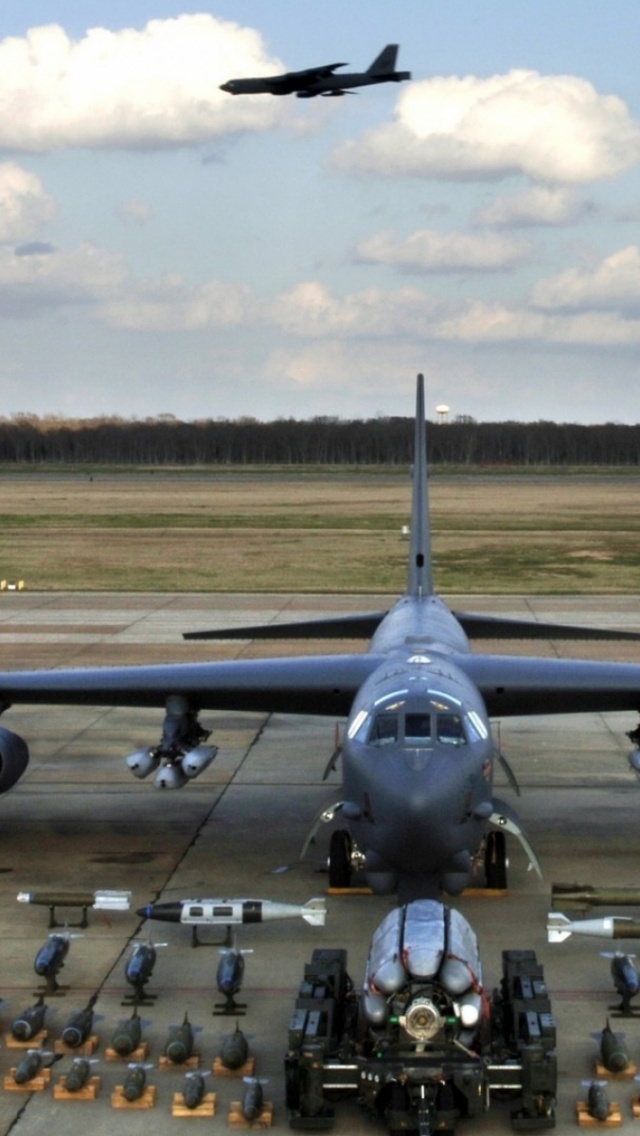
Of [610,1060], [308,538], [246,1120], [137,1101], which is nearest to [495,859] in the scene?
[610,1060]

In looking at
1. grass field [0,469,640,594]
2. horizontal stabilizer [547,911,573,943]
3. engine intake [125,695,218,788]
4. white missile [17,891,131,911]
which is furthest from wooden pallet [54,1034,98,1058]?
grass field [0,469,640,594]

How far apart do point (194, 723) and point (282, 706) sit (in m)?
1.47

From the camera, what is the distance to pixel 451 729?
19016 mm

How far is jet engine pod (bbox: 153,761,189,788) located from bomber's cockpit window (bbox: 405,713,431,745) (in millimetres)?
4867

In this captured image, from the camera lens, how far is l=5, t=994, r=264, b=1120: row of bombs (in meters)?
14.6

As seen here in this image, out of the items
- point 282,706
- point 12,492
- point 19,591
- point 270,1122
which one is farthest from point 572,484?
point 270,1122

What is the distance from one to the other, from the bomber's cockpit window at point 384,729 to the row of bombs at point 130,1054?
4151mm

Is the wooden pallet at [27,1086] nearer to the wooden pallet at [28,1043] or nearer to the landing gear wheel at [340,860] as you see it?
the wooden pallet at [28,1043]

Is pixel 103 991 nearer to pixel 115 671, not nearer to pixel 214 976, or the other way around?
pixel 214 976

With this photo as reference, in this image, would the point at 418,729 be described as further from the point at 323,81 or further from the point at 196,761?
the point at 323,81

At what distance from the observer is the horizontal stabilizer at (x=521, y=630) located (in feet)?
93.9

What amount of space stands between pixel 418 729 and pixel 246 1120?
19.2 ft

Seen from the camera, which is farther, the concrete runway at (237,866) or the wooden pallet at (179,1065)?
the concrete runway at (237,866)

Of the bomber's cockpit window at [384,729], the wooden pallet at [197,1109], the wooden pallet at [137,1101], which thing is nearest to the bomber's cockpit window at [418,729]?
the bomber's cockpit window at [384,729]
